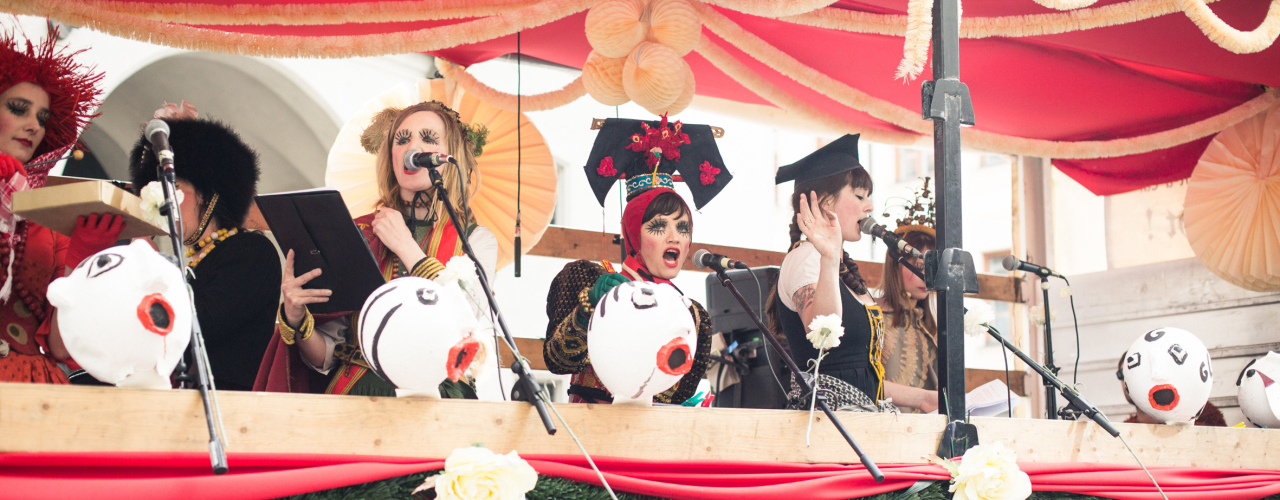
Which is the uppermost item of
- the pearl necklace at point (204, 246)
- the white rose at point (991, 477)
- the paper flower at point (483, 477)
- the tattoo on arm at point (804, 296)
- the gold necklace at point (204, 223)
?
the gold necklace at point (204, 223)

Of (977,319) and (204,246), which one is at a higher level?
(204,246)

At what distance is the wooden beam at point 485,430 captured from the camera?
1.51 meters

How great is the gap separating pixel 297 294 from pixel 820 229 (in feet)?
4.60

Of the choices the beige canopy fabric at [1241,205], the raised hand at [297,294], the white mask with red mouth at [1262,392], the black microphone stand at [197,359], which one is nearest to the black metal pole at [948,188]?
the white mask with red mouth at [1262,392]

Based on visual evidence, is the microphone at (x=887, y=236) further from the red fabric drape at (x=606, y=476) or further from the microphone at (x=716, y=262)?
the red fabric drape at (x=606, y=476)

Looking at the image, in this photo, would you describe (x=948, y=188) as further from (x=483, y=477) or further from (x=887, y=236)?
(x=483, y=477)

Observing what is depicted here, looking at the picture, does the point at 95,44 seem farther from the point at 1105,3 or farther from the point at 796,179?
the point at 1105,3

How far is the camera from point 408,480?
1726mm

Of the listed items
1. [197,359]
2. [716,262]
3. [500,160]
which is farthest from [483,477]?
[500,160]

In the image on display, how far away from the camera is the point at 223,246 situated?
243cm

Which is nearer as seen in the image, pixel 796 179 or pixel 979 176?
pixel 796 179

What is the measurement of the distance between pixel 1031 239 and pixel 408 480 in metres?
4.13

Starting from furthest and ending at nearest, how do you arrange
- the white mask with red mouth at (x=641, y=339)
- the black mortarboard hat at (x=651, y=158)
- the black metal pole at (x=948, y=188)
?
the black mortarboard hat at (x=651, y=158) < the black metal pole at (x=948, y=188) < the white mask with red mouth at (x=641, y=339)

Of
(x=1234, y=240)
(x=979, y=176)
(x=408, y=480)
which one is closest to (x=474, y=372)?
(x=408, y=480)
